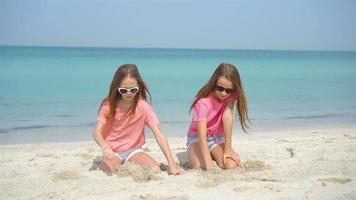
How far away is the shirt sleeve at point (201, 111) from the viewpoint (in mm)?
4211

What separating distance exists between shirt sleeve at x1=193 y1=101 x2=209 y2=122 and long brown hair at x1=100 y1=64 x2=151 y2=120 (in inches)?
20.4

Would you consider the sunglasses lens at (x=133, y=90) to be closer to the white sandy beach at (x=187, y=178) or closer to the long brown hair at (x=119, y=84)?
the long brown hair at (x=119, y=84)

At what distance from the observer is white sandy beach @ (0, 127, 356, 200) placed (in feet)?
11.0

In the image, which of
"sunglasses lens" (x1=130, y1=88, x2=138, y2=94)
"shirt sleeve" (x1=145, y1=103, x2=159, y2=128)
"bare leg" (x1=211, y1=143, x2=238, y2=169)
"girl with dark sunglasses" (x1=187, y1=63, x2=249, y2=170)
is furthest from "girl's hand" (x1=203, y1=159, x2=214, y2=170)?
"sunglasses lens" (x1=130, y1=88, x2=138, y2=94)

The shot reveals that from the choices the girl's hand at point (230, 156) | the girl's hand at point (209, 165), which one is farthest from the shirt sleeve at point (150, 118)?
the girl's hand at point (230, 156)

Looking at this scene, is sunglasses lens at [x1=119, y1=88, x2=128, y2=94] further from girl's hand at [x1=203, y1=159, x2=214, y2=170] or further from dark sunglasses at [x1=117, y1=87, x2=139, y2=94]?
girl's hand at [x1=203, y1=159, x2=214, y2=170]

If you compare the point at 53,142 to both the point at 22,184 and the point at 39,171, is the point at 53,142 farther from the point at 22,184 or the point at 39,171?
the point at 22,184

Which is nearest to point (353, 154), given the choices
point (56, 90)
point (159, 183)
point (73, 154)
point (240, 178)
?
point (240, 178)

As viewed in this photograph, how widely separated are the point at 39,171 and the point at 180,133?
3.46 meters

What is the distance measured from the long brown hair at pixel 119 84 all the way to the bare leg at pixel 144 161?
390 millimetres

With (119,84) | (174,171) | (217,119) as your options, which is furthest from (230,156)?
(119,84)

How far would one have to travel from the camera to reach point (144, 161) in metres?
4.10

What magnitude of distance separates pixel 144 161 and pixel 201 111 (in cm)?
72

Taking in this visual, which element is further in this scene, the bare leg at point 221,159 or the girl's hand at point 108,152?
the bare leg at point 221,159
